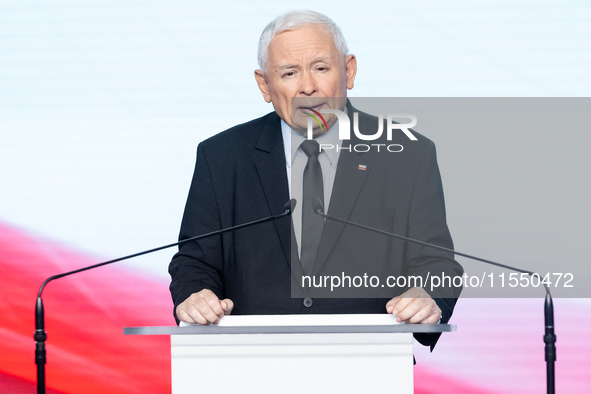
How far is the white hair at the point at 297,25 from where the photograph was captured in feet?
6.70

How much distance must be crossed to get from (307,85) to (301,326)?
0.83 metres

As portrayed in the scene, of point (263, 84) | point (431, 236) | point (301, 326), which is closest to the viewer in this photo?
point (301, 326)

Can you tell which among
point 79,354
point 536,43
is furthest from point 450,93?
point 79,354

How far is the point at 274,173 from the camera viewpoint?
201 cm

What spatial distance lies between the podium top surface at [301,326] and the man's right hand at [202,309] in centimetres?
4

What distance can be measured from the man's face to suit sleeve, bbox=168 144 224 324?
315 mm

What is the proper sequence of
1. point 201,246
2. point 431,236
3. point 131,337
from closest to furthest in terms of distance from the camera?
1. point 431,236
2. point 201,246
3. point 131,337

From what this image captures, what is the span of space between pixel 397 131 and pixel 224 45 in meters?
1.22

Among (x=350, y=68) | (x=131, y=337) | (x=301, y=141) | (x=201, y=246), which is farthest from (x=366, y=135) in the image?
(x=131, y=337)

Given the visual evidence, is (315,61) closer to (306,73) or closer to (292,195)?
(306,73)

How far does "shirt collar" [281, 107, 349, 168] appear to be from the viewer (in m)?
2.00

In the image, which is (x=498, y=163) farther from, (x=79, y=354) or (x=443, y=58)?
(x=79, y=354)

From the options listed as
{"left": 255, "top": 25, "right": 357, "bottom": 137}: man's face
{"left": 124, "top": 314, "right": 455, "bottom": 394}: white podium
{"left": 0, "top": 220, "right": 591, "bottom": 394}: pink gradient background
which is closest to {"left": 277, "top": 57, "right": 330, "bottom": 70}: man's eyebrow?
{"left": 255, "top": 25, "right": 357, "bottom": 137}: man's face

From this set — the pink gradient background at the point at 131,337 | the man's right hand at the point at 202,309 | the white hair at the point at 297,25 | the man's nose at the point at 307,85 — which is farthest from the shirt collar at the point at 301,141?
the pink gradient background at the point at 131,337
